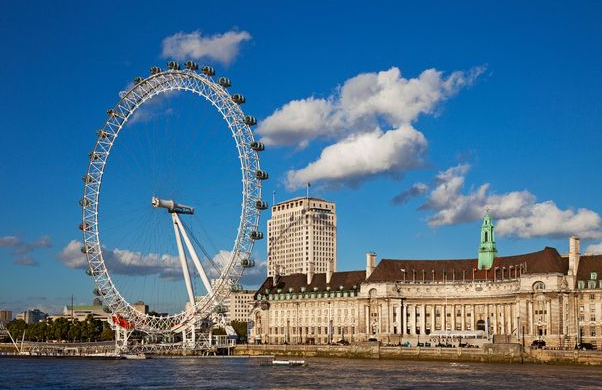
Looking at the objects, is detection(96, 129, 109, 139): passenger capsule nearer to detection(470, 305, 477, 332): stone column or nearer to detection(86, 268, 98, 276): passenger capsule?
detection(86, 268, 98, 276): passenger capsule

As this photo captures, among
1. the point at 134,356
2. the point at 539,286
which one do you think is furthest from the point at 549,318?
the point at 134,356

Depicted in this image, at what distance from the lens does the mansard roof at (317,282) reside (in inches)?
6105

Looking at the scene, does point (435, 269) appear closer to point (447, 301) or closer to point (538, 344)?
point (447, 301)

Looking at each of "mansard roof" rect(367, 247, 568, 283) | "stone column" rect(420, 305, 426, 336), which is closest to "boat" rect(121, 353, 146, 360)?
"mansard roof" rect(367, 247, 568, 283)

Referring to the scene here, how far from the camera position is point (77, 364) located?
119 meters

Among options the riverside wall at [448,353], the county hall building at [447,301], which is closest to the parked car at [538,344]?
the county hall building at [447,301]

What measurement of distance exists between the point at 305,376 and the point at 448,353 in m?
32.6

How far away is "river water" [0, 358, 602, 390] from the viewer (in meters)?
78.4

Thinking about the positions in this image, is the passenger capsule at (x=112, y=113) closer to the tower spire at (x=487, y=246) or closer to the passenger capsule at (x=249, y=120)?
the passenger capsule at (x=249, y=120)

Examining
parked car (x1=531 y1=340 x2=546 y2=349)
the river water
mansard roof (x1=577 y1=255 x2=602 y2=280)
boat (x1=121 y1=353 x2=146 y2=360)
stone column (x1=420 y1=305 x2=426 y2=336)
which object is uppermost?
mansard roof (x1=577 y1=255 x2=602 y2=280)

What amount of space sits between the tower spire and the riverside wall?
95.4 ft

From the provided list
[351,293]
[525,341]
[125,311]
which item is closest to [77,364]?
[125,311]

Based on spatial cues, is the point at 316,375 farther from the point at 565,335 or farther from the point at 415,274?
the point at 415,274

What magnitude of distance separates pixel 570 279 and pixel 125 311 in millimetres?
64908
